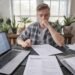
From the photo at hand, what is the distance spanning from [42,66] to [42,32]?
96cm

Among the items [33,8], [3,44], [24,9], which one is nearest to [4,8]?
[24,9]

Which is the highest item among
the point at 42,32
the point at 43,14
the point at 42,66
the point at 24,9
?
the point at 24,9

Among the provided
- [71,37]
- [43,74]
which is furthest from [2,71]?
[71,37]

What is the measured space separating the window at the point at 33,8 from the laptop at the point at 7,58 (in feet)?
6.52

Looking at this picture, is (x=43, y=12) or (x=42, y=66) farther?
(x=43, y=12)

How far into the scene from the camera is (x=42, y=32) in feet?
6.42

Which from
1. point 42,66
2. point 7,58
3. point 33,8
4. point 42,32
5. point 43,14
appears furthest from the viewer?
point 33,8

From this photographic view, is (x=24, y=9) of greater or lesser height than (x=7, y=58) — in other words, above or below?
above

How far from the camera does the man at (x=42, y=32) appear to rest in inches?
70.6

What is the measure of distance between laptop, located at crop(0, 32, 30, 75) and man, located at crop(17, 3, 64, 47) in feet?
1.31

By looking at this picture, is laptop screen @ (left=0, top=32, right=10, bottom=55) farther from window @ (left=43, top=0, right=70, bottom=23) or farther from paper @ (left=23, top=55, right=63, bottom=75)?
window @ (left=43, top=0, right=70, bottom=23)

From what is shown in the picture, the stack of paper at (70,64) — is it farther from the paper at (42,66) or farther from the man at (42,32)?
the man at (42,32)

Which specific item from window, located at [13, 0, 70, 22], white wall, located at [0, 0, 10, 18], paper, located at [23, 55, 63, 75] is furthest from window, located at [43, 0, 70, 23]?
paper, located at [23, 55, 63, 75]

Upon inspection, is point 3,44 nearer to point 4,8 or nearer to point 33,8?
point 4,8
